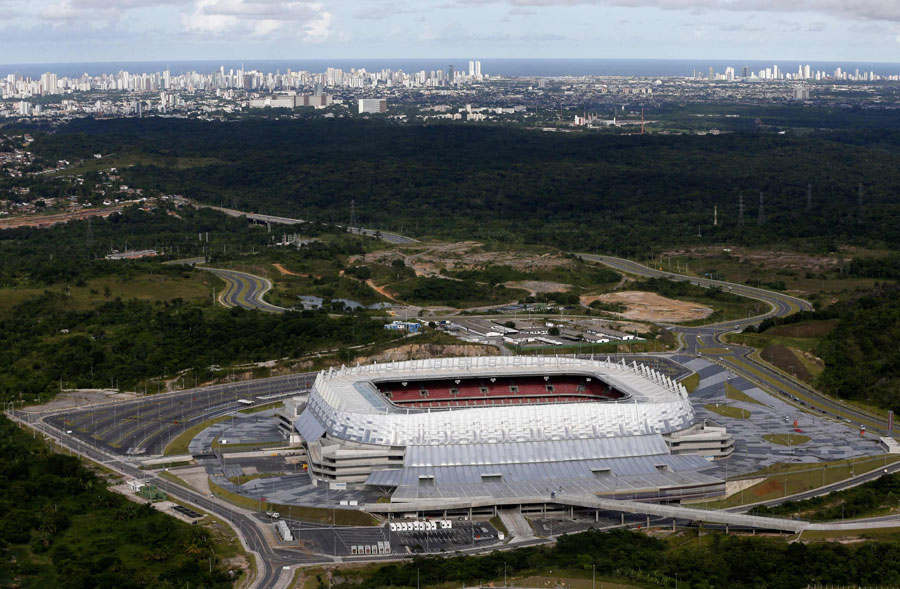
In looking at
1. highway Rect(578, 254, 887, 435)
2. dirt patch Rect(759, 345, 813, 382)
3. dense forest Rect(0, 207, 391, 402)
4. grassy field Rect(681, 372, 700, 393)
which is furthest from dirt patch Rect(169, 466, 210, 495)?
dirt patch Rect(759, 345, 813, 382)

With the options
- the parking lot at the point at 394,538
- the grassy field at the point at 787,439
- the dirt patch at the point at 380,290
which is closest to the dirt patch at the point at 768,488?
the grassy field at the point at 787,439

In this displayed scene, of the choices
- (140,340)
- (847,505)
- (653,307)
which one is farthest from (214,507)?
(653,307)

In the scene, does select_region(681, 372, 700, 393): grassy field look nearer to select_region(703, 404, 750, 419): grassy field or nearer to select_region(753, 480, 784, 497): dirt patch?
select_region(703, 404, 750, 419): grassy field

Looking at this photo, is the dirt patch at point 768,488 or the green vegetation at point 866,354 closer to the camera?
the dirt patch at point 768,488

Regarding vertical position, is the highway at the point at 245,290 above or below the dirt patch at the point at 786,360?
above

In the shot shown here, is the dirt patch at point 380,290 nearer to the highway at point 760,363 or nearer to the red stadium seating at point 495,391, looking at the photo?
the highway at point 760,363

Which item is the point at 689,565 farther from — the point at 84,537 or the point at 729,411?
the point at 84,537
